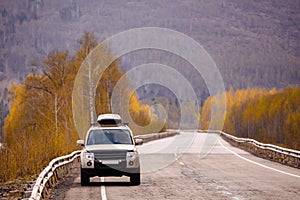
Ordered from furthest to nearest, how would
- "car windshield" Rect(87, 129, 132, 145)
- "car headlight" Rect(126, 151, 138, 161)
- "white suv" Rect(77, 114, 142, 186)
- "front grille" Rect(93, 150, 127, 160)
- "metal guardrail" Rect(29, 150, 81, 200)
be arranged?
"car windshield" Rect(87, 129, 132, 145)
"car headlight" Rect(126, 151, 138, 161)
"front grille" Rect(93, 150, 127, 160)
"white suv" Rect(77, 114, 142, 186)
"metal guardrail" Rect(29, 150, 81, 200)

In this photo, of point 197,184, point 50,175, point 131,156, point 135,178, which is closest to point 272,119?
point 197,184

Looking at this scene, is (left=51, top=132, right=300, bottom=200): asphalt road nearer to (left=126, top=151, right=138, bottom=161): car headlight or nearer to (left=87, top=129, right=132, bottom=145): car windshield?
(left=126, top=151, right=138, bottom=161): car headlight

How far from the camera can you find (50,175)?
19109 millimetres

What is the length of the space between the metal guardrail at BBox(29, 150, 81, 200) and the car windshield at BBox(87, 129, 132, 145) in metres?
1.57

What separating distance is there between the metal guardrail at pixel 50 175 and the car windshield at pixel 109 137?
5.17 feet

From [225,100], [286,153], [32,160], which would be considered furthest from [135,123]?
[225,100]

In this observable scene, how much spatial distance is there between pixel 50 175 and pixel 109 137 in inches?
107

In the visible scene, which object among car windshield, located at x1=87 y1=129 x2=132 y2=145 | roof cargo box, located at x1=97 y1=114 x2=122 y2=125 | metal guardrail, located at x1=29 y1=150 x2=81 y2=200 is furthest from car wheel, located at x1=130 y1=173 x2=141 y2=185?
roof cargo box, located at x1=97 y1=114 x2=122 y2=125

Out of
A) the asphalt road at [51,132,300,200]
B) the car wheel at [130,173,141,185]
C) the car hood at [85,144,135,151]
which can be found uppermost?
the car hood at [85,144,135,151]

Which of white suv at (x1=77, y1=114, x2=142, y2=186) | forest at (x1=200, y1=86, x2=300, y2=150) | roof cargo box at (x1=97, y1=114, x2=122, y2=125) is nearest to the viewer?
white suv at (x1=77, y1=114, x2=142, y2=186)

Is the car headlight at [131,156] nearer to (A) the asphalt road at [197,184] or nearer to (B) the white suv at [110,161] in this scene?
(B) the white suv at [110,161]

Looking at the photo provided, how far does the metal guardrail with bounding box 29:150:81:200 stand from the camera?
49.9 feet

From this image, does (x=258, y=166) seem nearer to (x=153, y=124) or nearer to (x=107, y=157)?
(x=107, y=157)

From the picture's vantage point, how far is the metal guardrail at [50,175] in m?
15.2
